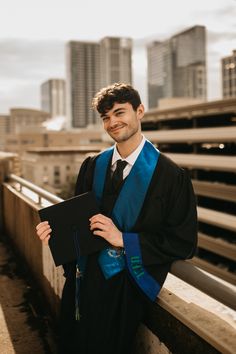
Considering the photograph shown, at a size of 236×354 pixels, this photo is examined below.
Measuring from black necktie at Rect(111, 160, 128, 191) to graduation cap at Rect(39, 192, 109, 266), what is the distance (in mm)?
139

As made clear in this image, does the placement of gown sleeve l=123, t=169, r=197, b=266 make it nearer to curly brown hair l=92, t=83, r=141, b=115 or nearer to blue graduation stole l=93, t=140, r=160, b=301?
blue graduation stole l=93, t=140, r=160, b=301

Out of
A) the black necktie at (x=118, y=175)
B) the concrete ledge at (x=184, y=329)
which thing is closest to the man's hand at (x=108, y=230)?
the black necktie at (x=118, y=175)

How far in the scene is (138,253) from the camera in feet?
7.06

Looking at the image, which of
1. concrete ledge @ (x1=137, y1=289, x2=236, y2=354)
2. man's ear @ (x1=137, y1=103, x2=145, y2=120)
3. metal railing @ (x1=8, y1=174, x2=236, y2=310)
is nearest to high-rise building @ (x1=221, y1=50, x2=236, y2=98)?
man's ear @ (x1=137, y1=103, x2=145, y2=120)

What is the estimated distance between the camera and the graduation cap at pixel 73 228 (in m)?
2.29

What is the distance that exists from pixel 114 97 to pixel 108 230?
2.35 feet

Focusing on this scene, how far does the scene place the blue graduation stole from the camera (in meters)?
2.16

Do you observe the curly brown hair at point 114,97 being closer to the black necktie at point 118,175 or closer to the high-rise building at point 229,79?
the black necktie at point 118,175

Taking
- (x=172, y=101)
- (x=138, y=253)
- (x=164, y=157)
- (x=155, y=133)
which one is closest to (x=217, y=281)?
(x=138, y=253)

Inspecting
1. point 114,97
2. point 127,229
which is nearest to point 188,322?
point 127,229

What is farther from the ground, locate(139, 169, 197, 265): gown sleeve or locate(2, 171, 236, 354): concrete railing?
locate(139, 169, 197, 265): gown sleeve

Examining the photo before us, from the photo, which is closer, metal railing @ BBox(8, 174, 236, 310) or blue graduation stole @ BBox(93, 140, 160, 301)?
metal railing @ BBox(8, 174, 236, 310)

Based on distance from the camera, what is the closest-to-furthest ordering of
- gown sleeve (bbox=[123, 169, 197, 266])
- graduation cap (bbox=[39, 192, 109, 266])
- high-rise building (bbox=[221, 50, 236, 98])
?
1. gown sleeve (bbox=[123, 169, 197, 266])
2. graduation cap (bbox=[39, 192, 109, 266])
3. high-rise building (bbox=[221, 50, 236, 98])

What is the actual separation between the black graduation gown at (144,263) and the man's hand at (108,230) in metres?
0.11
